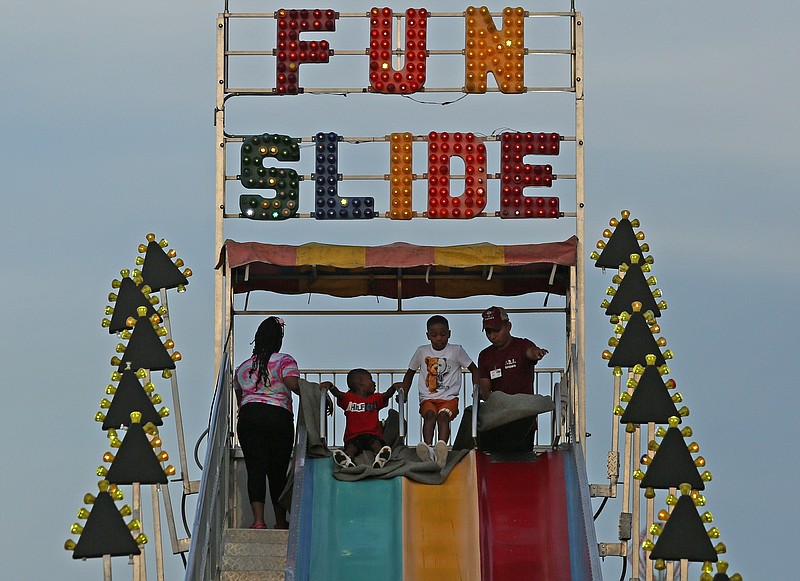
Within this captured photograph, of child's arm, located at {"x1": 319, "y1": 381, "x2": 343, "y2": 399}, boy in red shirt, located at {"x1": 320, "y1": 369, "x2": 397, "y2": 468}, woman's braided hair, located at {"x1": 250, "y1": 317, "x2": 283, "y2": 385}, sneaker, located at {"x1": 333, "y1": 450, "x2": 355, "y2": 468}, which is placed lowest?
sneaker, located at {"x1": 333, "y1": 450, "x2": 355, "y2": 468}

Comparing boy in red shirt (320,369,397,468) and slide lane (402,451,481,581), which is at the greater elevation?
boy in red shirt (320,369,397,468)

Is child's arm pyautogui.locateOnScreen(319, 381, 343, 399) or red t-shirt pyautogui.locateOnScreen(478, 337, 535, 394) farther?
red t-shirt pyautogui.locateOnScreen(478, 337, 535, 394)

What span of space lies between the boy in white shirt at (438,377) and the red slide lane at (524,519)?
0.56 metres

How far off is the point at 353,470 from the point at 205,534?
2.19m

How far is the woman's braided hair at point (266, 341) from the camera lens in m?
18.8

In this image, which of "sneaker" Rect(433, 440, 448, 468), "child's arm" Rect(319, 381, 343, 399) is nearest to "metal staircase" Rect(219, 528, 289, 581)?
"child's arm" Rect(319, 381, 343, 399)

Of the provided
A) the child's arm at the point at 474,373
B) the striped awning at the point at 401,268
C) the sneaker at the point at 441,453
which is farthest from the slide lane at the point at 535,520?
the striped awning at the point at 401,268

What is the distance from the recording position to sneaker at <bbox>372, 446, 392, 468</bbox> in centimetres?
1856

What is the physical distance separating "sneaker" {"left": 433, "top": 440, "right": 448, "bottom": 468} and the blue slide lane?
1.37 feet

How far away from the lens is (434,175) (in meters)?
20.8

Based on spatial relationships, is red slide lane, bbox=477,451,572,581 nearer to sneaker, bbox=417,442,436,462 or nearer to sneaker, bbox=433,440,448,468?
sneaker, bbox=433,440,448,468

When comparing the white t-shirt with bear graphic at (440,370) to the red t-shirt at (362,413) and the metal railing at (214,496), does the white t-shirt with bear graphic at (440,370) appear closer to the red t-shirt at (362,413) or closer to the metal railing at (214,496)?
the red t-shirt at (362,413)

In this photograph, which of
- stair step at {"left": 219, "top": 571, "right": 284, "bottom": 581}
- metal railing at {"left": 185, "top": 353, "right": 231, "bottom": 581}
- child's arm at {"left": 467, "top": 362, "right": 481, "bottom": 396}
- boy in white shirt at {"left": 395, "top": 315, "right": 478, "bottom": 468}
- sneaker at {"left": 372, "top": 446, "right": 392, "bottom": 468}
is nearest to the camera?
metal railing at {"left": 185, "top": 353, "right": 231, "bottom": 581}

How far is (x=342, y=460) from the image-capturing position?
1853 cm
